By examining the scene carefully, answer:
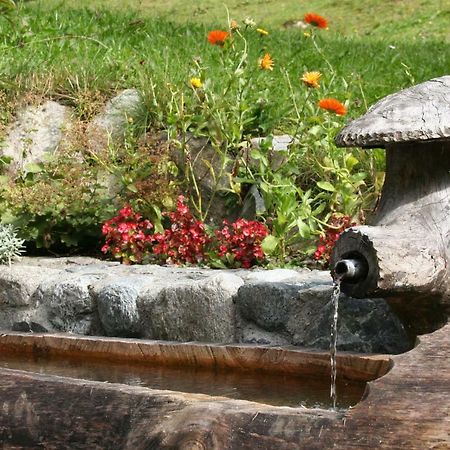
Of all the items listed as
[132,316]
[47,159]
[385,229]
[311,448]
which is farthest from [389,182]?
[47,159]

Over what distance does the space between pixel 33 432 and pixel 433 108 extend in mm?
1810

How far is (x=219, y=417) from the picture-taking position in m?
2.91

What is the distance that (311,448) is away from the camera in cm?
277

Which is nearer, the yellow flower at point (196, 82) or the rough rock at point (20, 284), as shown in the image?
the rough rock at point (20, 284)

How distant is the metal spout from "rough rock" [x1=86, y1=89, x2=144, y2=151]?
9.58ft

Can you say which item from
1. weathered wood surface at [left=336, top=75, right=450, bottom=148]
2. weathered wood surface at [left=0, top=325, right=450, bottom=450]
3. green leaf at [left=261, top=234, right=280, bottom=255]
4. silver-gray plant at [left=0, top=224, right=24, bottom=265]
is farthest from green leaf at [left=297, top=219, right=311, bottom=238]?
weathered wood surface at [left=0, top=325, right=450, bottom=450]

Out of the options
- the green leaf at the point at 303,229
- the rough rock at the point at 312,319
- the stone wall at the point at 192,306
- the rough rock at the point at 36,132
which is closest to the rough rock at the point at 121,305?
the stone wall at the point at 192,306

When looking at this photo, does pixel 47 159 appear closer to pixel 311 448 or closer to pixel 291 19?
pixel 311 448

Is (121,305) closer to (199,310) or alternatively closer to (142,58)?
(199,310)

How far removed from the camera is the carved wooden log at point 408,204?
→ 154 inches

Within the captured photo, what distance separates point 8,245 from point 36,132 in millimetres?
1320

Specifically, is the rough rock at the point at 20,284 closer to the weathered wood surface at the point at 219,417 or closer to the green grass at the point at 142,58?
the green grass at the point at 142,58

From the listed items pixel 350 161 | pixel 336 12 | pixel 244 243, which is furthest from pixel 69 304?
pixel 336 12

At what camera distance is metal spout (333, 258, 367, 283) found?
12.8 ft
